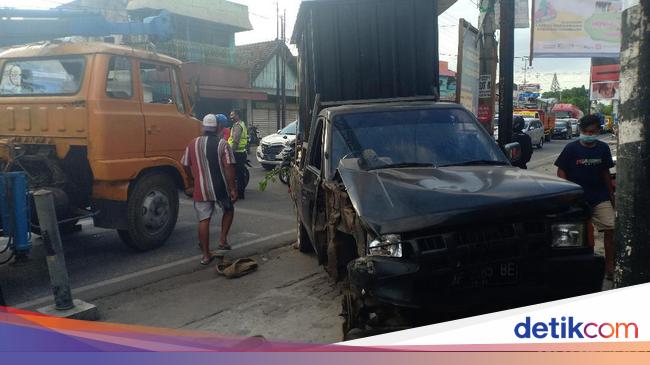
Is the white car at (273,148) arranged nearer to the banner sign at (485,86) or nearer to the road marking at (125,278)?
the banner sign at (485,86)

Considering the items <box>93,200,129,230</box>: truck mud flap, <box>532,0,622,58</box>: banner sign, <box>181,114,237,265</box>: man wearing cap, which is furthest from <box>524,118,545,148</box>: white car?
<box>93,200,129,230</box>: truck mud flap

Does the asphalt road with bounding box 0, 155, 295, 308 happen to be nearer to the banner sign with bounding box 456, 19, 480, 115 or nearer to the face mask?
the banner sign with bounding box 456, 19, 480, 115

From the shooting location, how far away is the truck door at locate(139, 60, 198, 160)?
6.67 metres

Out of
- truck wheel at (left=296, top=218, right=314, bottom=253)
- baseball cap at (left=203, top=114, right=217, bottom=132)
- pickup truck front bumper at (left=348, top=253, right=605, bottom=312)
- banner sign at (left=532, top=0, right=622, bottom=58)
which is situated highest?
banner sign at (left=532, top=0, right=622, bottom=58)

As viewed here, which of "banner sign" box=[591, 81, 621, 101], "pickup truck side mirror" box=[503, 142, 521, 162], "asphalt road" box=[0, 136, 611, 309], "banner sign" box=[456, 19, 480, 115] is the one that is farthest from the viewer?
"banner sign" box=[591, 81, 621, 101]

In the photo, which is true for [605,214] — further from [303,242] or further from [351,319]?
[303,242]

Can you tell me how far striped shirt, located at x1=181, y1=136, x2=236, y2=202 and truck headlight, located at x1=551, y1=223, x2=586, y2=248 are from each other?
395 cm

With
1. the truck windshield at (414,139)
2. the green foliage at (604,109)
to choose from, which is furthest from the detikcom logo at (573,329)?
the green foliage at (604,109)

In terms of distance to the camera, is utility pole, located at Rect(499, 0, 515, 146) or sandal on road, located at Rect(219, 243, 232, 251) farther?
utility pole, located at Rect(499, 0, 515, 146)

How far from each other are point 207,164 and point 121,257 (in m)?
1.61

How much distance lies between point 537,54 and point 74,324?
53.4 feet

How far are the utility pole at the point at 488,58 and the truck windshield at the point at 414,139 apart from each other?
3.32 metres

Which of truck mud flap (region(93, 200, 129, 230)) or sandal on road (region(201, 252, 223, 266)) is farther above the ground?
truck mud flap (region(93, 200, 129, 230))

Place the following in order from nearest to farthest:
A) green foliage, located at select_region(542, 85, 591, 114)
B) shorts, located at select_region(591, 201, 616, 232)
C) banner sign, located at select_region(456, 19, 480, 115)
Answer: shorts, located at select_region(591, 201, 616, 232), banner sign, located at select_region(456, 19, 480, 115), green foliage, located at select_region(542, 85, 591, 114)
